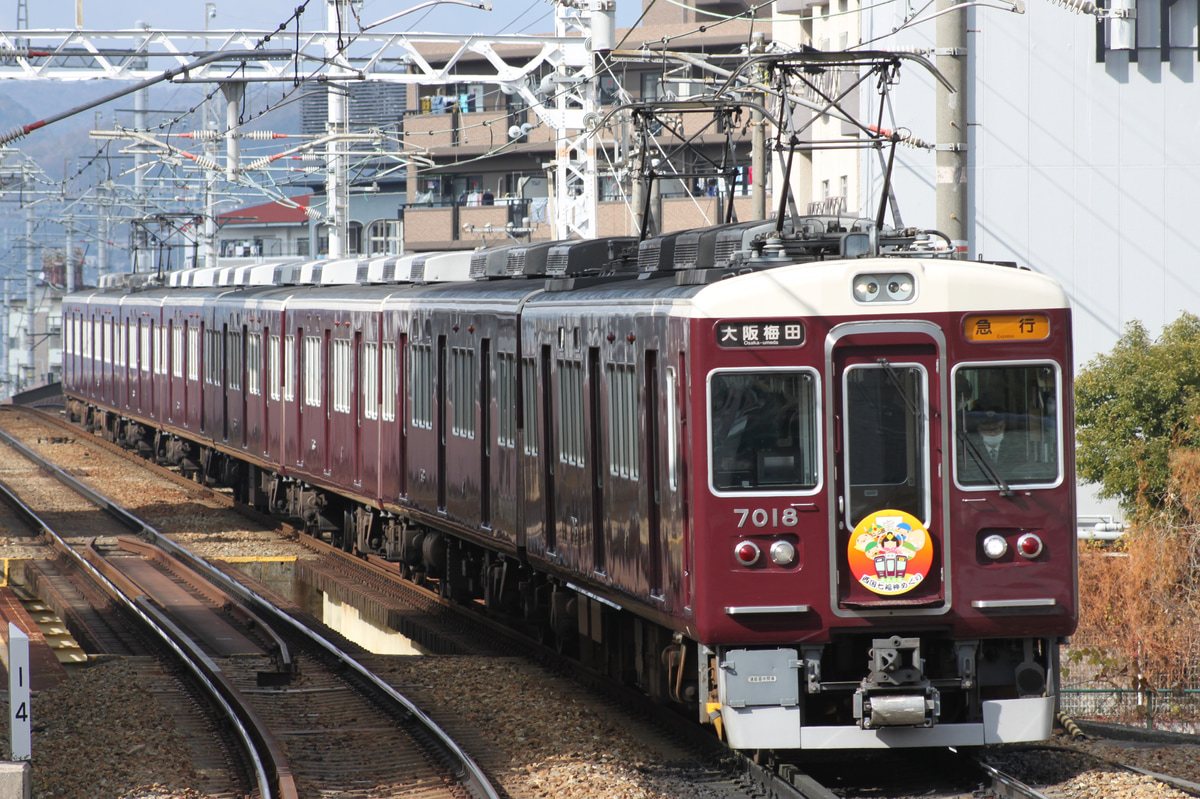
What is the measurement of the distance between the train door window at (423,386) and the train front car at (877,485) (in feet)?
21.7

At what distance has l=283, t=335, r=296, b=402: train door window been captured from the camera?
779 inches

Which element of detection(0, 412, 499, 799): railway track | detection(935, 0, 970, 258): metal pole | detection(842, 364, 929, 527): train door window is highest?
detection(935, 0, 970, 258): metal pole

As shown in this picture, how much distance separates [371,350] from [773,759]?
29.7ft

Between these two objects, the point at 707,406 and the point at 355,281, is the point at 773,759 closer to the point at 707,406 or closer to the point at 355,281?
the point at 707,406

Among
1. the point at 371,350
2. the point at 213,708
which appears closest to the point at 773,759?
the point at 213,708

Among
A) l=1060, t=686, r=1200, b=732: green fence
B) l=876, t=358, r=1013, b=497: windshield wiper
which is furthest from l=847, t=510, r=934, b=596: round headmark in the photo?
l=1060, t=686, r=1200, b=732: green fence

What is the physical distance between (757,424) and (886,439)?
60 cm

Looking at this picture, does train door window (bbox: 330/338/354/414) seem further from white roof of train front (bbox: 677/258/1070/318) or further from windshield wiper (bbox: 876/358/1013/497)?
windshield wiper (bbox: 876/358/1013/497)

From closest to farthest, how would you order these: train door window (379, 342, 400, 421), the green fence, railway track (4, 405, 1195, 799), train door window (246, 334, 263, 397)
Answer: railway track (4, 405, 1195, 799) < train door window (379, 342, 400, 421) < the green fence < train door window (246, 334, 263, 397)

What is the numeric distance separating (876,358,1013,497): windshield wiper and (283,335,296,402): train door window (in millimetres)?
12715

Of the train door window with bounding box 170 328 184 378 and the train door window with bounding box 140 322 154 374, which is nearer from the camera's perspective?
the train door window with bounding box 170 328 184 378

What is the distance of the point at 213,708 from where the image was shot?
424 inches

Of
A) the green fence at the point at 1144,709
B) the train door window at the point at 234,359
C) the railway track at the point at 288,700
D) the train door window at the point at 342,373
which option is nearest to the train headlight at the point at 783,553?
the railway track at the point at 288,700

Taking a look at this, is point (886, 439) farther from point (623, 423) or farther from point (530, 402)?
point (530, 402)
